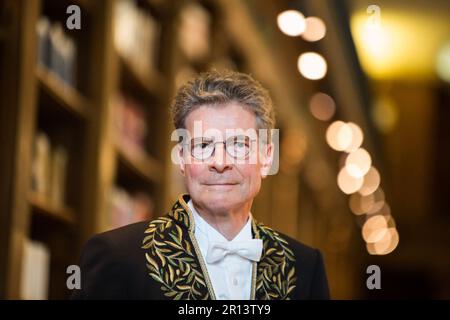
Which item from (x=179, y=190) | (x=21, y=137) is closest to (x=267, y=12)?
(x=179, y=190)

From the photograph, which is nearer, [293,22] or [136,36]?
[136,36]

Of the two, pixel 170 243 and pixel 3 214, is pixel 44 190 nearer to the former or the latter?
pixel 3 214

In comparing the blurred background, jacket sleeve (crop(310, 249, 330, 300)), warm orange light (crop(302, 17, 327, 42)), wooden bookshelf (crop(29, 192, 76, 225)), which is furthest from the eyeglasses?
warm orange light (crop(302, 17, 327, 42))

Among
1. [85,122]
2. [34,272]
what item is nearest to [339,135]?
[85,122]

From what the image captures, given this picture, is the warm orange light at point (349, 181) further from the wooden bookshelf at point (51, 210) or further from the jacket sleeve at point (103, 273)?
the jacket sleeve at point (103, 273)

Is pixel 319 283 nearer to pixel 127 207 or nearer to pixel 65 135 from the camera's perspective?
pixel 65 135

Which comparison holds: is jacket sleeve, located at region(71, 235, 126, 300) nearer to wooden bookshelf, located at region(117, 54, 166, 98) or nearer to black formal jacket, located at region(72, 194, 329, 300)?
black formal jacket, located at region(72, 194, 329, 300)

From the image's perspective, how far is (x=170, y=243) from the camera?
4.78ft

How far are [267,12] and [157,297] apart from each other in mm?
5161

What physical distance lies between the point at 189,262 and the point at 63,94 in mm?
2630

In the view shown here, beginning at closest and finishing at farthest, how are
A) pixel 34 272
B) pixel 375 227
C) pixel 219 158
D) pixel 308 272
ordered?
pixel 219 158 < pixel 308 272 < pixel 34 272 < pixel 375 227

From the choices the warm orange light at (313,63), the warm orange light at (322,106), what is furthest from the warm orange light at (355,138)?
the warm orange light at (313,63)

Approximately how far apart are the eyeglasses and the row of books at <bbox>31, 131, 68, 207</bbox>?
252 cm

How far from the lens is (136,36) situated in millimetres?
Answer: 4898
